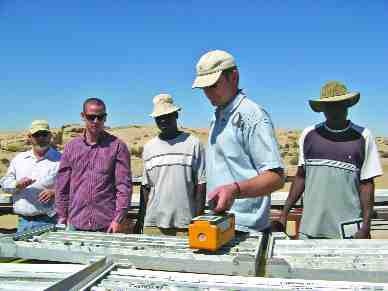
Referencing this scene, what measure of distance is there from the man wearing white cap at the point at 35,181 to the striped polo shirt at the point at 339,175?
8.50 ft

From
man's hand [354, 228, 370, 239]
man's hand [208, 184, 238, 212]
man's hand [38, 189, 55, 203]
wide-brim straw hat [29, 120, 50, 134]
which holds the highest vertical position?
wide-brim straw hat [29, 120, 50, 134]

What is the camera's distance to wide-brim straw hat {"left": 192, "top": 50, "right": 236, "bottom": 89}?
9.02 ft

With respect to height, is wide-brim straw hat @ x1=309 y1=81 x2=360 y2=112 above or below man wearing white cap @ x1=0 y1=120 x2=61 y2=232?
above

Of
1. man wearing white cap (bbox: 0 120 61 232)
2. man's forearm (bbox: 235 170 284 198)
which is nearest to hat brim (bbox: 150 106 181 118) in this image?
man wearing white cap (bbox: 0 120 61 232)

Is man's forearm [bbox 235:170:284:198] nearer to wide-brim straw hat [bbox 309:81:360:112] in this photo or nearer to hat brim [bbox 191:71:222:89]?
hat brim [bbox 191:71:222:89]

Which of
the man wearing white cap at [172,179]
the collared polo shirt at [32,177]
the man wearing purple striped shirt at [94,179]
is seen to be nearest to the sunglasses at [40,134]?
the collared polo shirt at [32,177]

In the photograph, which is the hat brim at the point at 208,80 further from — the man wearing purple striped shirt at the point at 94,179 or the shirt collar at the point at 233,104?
the man wearing purple striped shirt at the point at 94,179

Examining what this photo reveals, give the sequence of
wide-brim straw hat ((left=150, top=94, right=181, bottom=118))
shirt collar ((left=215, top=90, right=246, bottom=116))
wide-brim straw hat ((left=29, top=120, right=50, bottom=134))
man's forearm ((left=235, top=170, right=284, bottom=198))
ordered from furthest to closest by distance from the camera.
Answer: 1. wide-brim straw hat ((left=29, top=120, right=50, bottom=134))
2. wide-brim straw hat ((left=150, top=94, right=181, bottom=118))
3. shirt collar ((left=215, top=90, right=246, bottom=116))
4. man's forearm ((left=235, top=170, right=284, bottom=198))

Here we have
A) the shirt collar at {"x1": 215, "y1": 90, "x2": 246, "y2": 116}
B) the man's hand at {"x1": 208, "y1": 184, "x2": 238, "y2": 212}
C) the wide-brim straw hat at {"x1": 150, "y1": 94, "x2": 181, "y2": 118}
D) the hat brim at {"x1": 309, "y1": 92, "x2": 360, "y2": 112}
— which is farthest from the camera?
the wide-brim straw hat at {"x1": 150, "y1": 94, "x2": 181, "y2": 118}

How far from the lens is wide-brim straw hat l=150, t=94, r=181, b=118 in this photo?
4.71m

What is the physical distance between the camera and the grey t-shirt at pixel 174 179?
4.46m

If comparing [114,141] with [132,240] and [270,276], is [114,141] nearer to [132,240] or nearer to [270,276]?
[132,240]

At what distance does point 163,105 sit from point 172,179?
0.77 metres

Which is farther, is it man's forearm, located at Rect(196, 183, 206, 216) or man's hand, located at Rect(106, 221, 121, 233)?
man's forearm, located at Rect(196, 183, 206, 216)
